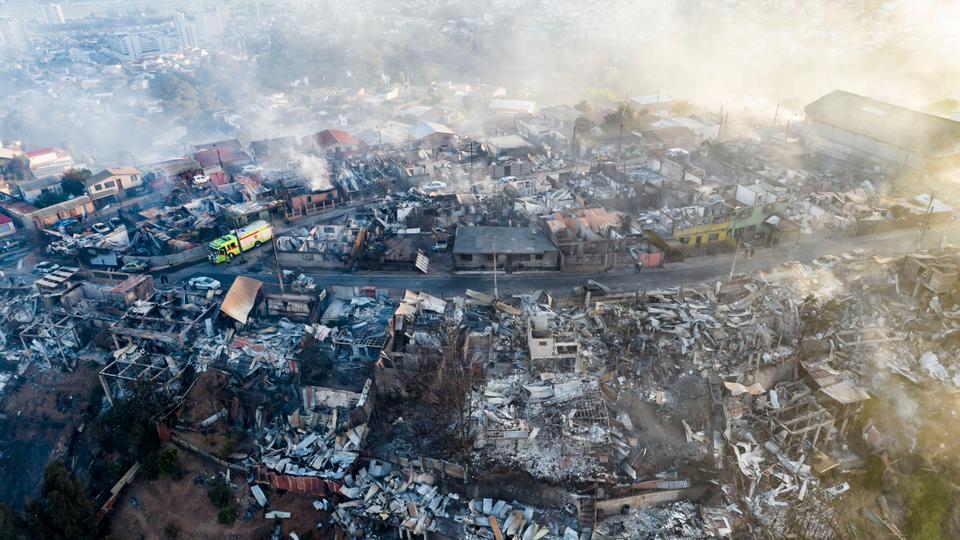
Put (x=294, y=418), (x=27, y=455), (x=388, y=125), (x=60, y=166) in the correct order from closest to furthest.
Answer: (x=294, y=418) → (x=27, y=455) → (x=60, y=166) → (x=388, y=125)

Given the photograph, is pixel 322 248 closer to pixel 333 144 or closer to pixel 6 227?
pixel 333 144

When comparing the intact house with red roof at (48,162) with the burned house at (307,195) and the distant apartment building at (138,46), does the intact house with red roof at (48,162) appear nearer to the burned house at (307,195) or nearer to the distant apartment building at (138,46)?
the burned house at (307,195)

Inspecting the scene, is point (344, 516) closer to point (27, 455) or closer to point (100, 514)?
point (100, 514)

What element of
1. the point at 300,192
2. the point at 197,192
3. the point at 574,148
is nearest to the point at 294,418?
the point at 300,192

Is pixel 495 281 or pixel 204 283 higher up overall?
pixel 495 281

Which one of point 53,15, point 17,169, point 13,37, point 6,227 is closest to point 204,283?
point 6,227

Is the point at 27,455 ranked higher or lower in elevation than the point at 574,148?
lower
